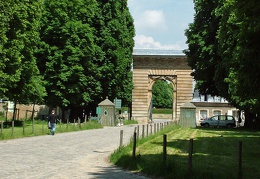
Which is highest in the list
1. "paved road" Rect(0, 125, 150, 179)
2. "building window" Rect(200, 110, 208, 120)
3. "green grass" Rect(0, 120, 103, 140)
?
"building window" Rect(200, 110, 208, 120)

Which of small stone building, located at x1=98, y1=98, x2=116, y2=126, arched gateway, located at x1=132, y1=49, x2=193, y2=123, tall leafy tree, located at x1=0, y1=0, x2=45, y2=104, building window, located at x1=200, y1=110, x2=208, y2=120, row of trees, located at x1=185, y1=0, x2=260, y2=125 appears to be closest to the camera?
row of trees, located at x1=185, y1=0, x2=260, y2=125

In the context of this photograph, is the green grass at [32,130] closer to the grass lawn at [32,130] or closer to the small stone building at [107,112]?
the grass lawn at [32,130]

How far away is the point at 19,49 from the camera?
2984 centimetres

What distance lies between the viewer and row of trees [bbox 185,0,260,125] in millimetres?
14547

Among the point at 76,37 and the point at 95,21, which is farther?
the point at 95,21

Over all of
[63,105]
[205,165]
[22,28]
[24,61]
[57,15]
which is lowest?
[205,165]

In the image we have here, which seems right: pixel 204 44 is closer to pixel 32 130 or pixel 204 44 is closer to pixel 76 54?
pixel 76 54

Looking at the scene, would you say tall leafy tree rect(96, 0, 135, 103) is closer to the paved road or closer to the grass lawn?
the grass lawn

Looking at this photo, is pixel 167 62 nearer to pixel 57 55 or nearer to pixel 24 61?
pixel 57 55

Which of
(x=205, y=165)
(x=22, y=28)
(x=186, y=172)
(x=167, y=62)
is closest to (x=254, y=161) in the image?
(x=205, y=165)

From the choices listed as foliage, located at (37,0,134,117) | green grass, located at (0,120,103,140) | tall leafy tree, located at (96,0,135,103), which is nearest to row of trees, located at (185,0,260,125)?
tall leafy tree, located at (96,0,135,103)

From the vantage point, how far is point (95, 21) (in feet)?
155

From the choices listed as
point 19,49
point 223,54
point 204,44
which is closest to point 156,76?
point 204,44

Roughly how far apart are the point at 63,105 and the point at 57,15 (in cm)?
874
